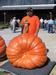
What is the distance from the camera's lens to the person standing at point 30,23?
991 cm

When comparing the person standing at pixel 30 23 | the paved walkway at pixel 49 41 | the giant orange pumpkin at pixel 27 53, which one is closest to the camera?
the giant orange pumpkin at pixel 27 53

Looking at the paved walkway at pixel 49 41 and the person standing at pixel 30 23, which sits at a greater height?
the person standing at pixel 30 23

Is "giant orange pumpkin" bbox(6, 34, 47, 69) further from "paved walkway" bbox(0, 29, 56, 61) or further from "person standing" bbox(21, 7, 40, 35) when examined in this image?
"paved walkway" bbox(0, 29, 56, 61)

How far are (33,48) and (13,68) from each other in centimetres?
83

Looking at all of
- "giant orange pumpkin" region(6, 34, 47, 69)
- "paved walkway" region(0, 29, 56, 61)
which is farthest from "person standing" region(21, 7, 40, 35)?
"paved walkway" region(0, 29, 56, 61)

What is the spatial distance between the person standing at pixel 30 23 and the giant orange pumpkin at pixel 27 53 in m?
1.10

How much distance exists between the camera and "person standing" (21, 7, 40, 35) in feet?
32.5

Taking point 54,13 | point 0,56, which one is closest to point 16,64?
point 0,56

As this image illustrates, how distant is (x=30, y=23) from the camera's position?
10.0m

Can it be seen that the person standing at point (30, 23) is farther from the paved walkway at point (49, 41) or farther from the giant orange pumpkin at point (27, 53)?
the paved walkway at point (49, 41)

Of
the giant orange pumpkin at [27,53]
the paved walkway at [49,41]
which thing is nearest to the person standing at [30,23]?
the giant orange pumpkin at [27,53]

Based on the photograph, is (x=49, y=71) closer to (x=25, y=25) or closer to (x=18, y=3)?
(x=25, y=25)

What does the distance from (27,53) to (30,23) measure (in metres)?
1.68

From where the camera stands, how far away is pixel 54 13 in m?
51.9
